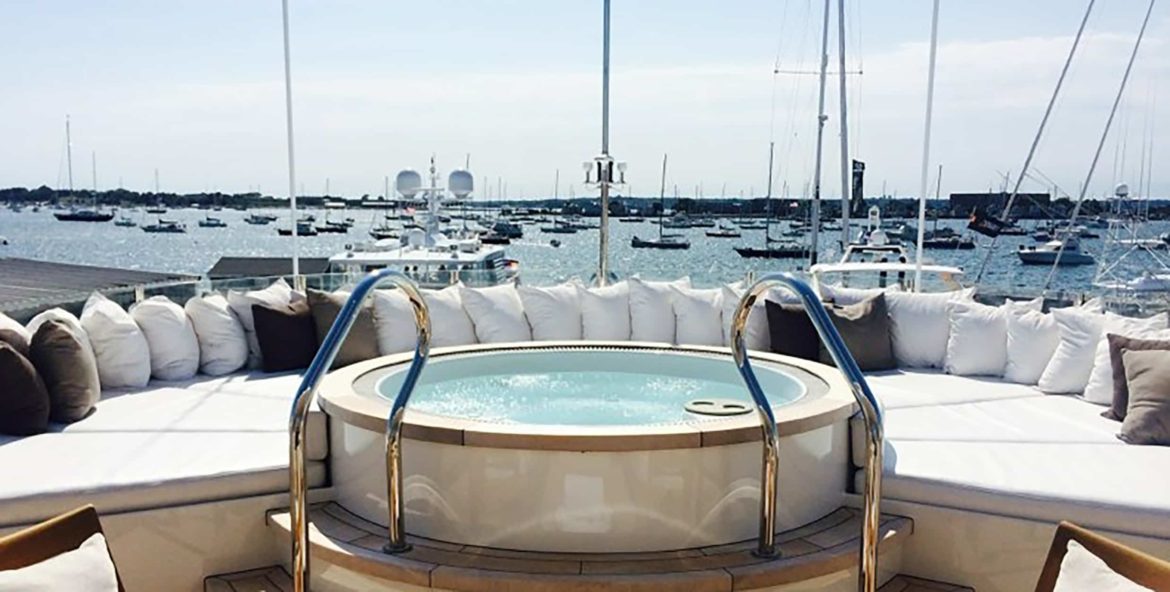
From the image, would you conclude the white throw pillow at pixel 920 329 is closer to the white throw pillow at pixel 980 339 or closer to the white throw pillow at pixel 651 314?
the white throw pillow at pixel 980 339

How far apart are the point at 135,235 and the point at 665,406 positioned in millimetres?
54992

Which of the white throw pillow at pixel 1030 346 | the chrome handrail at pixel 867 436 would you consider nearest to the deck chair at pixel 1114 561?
the chrome handrail at pixel 867 436

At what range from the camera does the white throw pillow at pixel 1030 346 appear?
4.46 meters

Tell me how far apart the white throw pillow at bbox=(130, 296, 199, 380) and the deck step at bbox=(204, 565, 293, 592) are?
1801mm

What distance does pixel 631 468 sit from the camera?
2.57 metres

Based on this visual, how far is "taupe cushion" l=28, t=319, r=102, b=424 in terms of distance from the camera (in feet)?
11.3

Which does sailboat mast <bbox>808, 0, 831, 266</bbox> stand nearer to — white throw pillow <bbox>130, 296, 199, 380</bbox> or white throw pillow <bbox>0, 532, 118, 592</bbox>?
white throw pillow <bbox>130, 296, 199, 380</bbox>

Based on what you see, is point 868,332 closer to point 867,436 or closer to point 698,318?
point 698,318

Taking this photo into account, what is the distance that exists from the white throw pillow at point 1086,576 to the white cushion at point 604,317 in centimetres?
336

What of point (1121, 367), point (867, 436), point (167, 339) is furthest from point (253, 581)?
point (1121, 367)

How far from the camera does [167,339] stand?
439cm

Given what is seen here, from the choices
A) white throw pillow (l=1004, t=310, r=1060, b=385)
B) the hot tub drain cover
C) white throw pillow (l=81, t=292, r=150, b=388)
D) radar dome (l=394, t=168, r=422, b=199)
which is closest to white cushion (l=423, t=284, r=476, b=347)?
white throw pillow (l=81, t=292, r=150, b=388)

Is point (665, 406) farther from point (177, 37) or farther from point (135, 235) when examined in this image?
point (135, 235)

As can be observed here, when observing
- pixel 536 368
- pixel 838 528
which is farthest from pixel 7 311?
pixel 838 528
